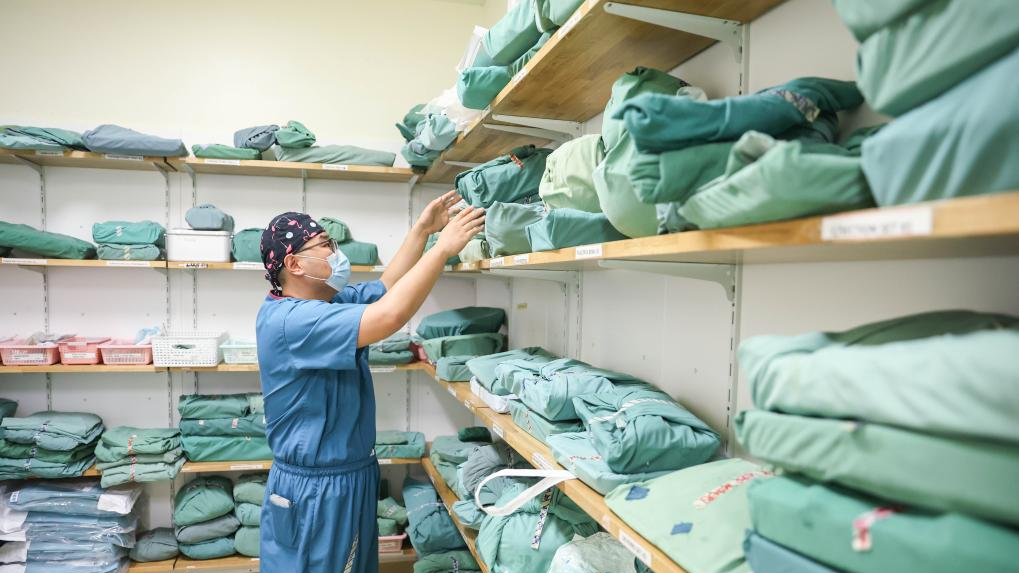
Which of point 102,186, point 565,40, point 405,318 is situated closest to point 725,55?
point 565,40

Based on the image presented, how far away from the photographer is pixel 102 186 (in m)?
3.36

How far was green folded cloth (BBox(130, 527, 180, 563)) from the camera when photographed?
3.23 meters

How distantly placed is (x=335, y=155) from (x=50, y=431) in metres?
2.15

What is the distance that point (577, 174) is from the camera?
1.43 m

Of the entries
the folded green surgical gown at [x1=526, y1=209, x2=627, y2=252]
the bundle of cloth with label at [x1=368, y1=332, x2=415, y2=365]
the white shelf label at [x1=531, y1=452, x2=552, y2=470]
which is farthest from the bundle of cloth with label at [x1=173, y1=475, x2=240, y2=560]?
the folded green surgical gown at [x1=526, y1=209, x2=627, y2=252]


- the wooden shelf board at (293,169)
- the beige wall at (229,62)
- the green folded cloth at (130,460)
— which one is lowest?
the green folded cloth at (130,460)

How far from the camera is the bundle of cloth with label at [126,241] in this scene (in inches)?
122

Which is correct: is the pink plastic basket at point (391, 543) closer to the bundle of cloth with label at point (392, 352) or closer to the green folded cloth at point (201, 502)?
the green folded cloth at point (201, 502)

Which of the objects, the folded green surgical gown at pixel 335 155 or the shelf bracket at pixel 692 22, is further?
the folded green surgical gown at pixel 335 155

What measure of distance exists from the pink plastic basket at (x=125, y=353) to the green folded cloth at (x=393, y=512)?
1.59 m

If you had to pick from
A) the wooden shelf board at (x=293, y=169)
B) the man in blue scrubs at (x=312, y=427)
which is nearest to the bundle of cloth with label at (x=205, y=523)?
the man in blue scrubs at (x=312, y=427)

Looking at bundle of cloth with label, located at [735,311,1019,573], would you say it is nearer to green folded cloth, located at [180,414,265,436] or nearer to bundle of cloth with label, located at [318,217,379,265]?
bundle of cloth with label, located at [318,217,379,265]

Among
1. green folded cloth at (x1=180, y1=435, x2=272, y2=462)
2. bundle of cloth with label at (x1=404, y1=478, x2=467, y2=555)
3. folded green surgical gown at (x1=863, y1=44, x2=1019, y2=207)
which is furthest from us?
green folded cloth at (x1=180, y1=435, x2=272, y2=462)

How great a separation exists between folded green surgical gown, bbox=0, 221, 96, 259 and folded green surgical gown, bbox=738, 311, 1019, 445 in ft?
11.6
